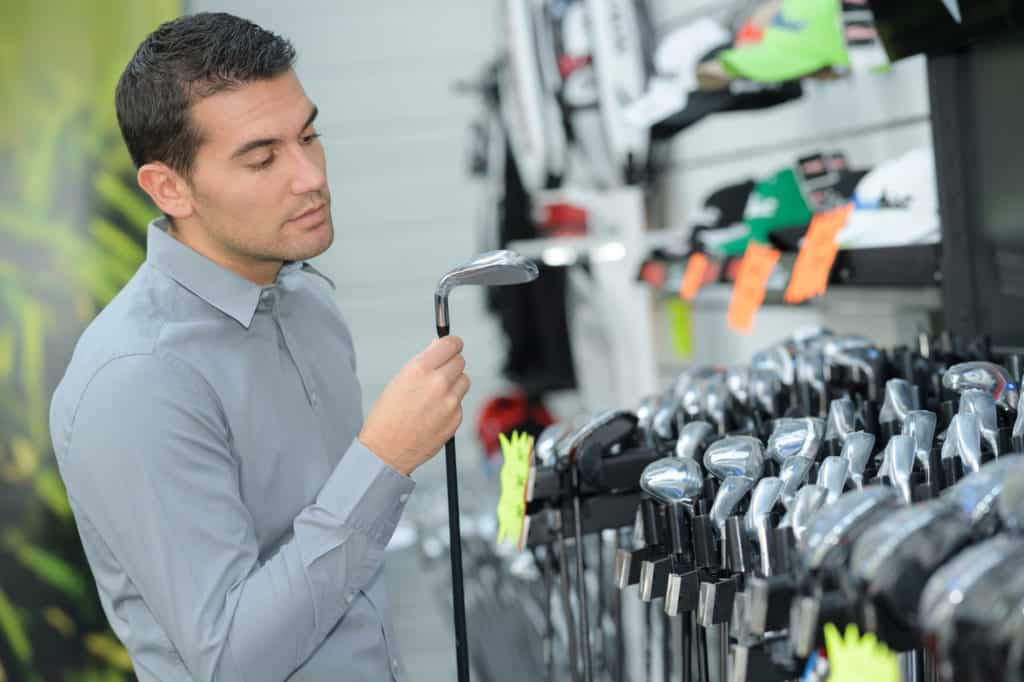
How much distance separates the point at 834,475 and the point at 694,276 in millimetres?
1845

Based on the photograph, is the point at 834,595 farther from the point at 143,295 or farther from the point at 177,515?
the point at 143,295

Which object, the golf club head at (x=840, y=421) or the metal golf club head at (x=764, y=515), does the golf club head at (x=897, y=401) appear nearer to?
the golf club head at (x=840, y=421)

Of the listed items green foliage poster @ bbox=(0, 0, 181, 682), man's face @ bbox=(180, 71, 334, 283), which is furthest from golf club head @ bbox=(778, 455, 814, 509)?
green foliage poster @ bbox=(0, 0, 181, 682)

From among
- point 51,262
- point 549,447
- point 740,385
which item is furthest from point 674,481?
point 51,262

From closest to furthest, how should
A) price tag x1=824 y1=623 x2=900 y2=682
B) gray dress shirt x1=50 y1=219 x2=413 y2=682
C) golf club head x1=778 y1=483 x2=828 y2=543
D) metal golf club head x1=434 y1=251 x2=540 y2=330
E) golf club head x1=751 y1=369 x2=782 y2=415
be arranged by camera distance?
price tag x1=824 y1=623 x2=900 y2=682 < golf club head x1=778 y1=483 x2=828 y2=543 < gray dress shirt x1=50 y1=219 x2=413 y2=682 < metal golf club head x1=434 y1=251 x2=540 y2=330 < golf club head x1=751 y1=369 x2=782 y2=415

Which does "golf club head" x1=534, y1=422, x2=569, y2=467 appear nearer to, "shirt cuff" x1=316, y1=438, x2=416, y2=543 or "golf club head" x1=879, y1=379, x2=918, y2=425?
"shirt cuff" x1=316, y1=438, x2=416, y2=543

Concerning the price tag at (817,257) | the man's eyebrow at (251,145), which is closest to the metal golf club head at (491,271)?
the man's eyebrow at (251,145)

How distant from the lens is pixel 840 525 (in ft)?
3.30

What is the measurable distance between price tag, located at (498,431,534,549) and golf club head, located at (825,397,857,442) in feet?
1.29

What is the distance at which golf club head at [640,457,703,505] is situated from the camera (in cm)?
137

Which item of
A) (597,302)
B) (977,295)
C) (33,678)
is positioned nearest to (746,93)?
(977,295)

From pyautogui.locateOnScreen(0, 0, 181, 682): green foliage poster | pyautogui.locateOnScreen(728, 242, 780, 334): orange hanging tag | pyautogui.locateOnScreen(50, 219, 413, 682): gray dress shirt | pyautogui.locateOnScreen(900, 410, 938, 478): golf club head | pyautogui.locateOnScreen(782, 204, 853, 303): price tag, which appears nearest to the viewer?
pyautogui.locateOnScreen(900, 410, 938, 478): golf club head

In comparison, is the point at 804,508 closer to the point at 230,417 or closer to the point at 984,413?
the point at 984,413

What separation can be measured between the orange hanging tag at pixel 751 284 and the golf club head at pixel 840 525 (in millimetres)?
1419
